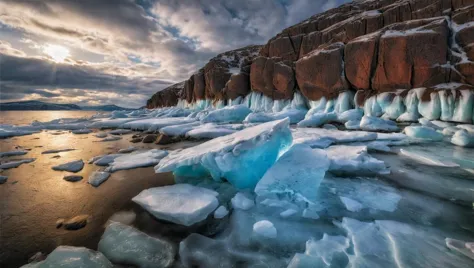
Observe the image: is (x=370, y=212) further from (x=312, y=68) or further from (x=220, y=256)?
(x=312, y=68)

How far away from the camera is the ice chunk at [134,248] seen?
2.32m

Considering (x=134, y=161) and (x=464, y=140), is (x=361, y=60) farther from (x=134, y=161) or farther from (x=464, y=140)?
(x=134, y=161)

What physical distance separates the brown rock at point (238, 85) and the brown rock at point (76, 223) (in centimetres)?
2862

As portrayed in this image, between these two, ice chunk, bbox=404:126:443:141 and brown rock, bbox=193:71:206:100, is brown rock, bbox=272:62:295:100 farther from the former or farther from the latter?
brown rock, bbox=193:71:206:100

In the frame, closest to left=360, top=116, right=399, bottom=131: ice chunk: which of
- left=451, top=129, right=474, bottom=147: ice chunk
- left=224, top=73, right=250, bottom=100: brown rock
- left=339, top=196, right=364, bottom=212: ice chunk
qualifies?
left=451, top=129, right=474, bottom=147: ice chunk

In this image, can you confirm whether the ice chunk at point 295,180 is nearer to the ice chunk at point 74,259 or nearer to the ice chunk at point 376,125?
the ice chunk at point 74,259

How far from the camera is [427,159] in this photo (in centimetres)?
577

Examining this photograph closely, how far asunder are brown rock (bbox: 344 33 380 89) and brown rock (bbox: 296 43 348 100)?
27.9 inches

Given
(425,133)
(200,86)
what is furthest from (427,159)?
(200,86)

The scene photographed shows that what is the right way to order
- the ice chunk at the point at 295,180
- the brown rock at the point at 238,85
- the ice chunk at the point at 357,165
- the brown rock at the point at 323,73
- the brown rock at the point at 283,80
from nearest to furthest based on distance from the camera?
1. the ice chunk at the point at 295,180
2. the ice chunk at the point at 357,165
3. the brown rock at the point at 323,73
4. the brown rock at the point at 283,80
5. the brown rock at the point at 238,85

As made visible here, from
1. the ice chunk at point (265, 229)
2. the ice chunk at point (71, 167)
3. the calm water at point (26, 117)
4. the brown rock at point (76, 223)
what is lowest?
the ice chunk at point (265, 229)

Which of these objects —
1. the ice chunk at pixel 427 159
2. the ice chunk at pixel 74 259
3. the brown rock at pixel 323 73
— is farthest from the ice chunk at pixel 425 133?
the ice chunk at pixel 74 259

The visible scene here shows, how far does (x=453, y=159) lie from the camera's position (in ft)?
19.0

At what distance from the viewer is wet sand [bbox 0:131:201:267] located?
8.84 feet
